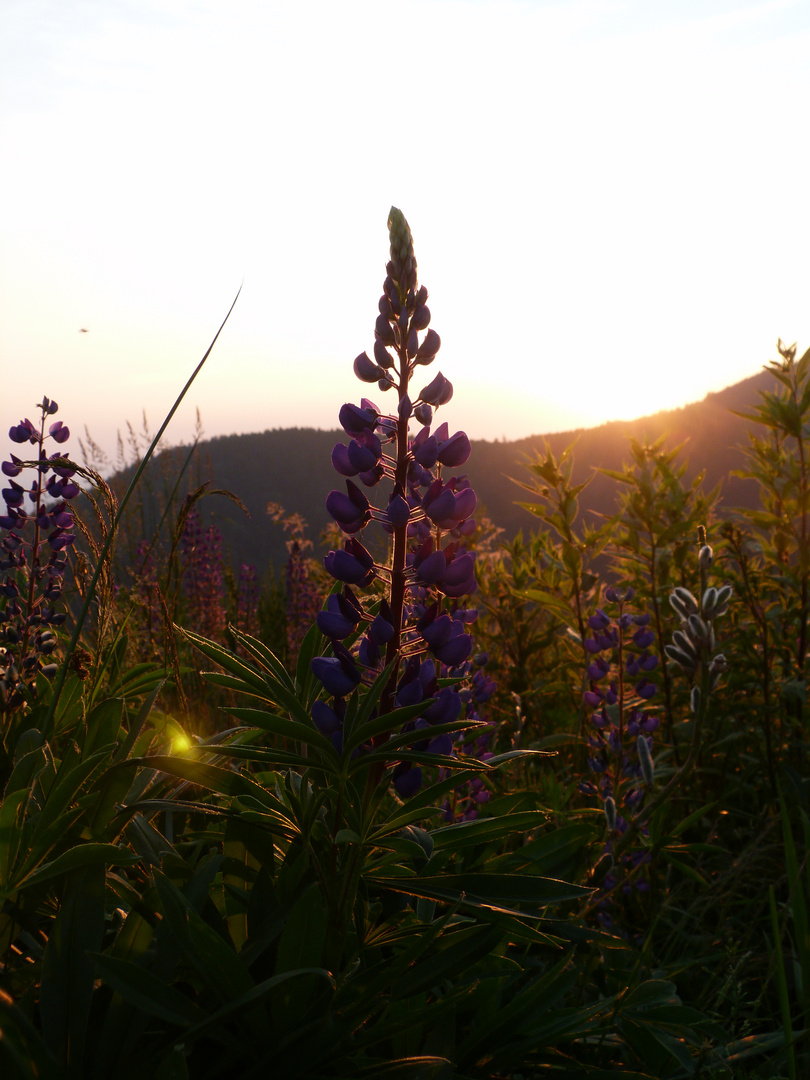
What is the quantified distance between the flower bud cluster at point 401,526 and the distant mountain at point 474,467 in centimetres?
2620

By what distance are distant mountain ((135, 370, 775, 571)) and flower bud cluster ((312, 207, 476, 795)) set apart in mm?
26199

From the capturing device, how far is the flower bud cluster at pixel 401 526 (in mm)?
1382

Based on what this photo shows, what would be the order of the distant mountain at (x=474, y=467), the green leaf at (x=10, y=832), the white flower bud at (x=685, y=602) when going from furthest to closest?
the distant mountain at (x=474, y=467)
the white flower bud at (x=685, y=602)
the green leaf at (x=10, y=832)

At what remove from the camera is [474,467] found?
3488 centimetres

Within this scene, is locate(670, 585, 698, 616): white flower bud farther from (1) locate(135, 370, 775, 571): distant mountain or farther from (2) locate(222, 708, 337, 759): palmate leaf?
(1) locate(135, 370, 775, 571): distant mountain

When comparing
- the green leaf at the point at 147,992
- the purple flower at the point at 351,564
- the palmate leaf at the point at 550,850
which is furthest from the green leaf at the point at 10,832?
the palmate leaf at the point at 550,850

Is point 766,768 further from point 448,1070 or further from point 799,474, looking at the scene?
point 448,1070

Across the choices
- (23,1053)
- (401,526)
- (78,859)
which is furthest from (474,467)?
(23,1053)

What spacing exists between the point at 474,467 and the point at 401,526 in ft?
111

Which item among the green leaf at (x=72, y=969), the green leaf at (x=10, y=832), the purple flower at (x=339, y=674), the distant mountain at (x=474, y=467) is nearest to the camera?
the green leaf at (x=72, y=969)

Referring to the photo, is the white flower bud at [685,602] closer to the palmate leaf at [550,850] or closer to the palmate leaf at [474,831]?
the palmate leaf at [550,850]

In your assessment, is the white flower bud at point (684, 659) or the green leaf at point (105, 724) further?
the white flower bud at point (684, 659)

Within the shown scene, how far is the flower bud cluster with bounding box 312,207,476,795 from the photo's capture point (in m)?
1.38

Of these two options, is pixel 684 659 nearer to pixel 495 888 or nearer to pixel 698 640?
pixel 698 640
